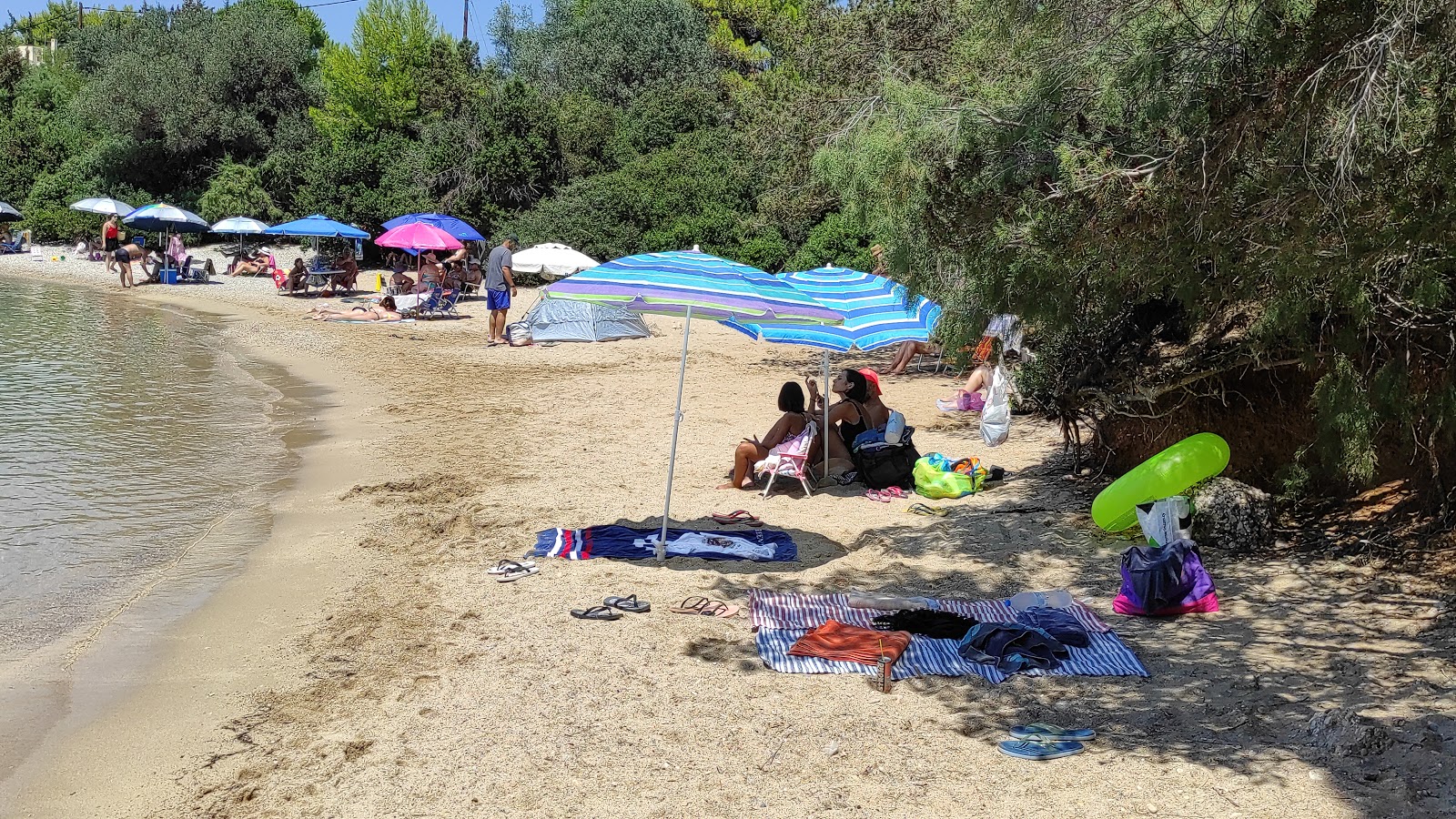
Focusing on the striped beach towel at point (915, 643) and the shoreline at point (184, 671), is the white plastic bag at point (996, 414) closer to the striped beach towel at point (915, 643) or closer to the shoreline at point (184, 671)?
the striped beach towel at point (915, 643)

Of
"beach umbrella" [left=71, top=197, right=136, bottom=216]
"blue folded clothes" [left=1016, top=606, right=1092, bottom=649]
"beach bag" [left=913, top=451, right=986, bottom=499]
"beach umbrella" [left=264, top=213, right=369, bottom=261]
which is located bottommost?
"blue folded clothes" [left=1016, top=606, right=1092, bottom=649]

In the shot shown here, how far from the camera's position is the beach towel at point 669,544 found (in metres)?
7.57

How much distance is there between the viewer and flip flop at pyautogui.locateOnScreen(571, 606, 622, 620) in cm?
643

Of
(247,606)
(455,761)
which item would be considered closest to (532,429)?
(247,606)

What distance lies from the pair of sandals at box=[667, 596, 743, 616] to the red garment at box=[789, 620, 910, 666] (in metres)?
0.64

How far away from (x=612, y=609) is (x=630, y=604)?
0.10 metres

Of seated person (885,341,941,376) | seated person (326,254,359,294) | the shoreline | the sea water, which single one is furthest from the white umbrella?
the shoreline

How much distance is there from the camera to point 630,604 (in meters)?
6.58

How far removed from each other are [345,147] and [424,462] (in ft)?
78.6

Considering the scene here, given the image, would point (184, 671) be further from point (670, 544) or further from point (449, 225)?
point (449, 225)

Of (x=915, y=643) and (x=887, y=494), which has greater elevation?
(x=887, y=494)

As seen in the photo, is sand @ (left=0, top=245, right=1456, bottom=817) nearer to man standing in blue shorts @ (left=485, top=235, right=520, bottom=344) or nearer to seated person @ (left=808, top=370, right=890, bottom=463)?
seated person @ (left=808, top=370, right=890, bottom=463)

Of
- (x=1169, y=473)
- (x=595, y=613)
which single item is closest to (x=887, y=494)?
(x=1169, y=473)

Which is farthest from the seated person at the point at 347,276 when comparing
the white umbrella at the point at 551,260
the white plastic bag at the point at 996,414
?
the white plastic bag at the point at 996,414
